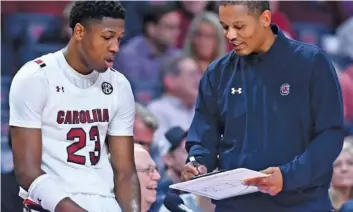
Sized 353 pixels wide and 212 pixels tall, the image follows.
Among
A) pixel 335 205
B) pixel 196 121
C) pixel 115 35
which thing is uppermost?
pixel 115 35

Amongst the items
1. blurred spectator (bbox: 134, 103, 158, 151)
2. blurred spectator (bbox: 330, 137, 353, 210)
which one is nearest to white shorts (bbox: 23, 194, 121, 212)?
blurred spectator (bbox: 134, 103, 158, 151)

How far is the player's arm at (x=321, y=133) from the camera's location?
3789 mm

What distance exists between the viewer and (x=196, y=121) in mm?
4105

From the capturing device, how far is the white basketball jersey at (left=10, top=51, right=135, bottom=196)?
391 cm

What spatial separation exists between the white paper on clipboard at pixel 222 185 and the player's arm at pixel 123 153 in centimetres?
38

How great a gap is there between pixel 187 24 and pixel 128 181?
14.7 ft

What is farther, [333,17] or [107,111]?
[333,17]

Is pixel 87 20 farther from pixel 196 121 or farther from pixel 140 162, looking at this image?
pixel 140 162

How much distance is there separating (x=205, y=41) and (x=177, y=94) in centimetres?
49

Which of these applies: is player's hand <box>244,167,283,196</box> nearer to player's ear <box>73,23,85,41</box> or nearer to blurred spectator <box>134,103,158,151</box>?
player's ear <box>73,23,85,41</box>

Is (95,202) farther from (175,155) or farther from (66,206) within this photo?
(175,155)

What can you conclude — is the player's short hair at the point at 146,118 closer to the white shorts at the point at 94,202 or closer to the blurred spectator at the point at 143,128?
the blurred spectator at the point at 143,128

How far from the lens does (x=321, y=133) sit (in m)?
3.85

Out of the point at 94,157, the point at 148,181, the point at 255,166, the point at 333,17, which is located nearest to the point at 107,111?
the point at 94,157
